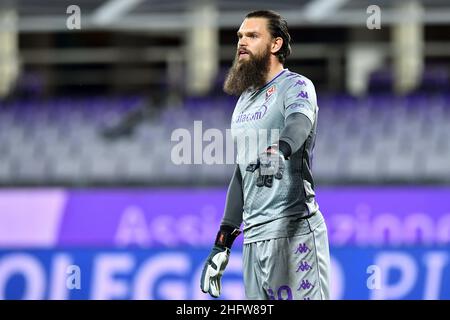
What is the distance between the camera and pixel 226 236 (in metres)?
4.10

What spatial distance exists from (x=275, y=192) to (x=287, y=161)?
127mm

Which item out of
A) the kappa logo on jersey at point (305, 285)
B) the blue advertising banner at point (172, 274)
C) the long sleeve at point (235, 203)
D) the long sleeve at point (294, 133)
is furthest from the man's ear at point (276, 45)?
the blue advertising banner at point (172, 274)

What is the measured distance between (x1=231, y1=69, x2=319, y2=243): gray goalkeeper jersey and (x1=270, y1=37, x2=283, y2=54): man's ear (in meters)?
0.10

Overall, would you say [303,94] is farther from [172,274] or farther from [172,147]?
[172,147]

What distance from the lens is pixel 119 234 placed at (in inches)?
390

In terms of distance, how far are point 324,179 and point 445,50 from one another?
10979 millimetres

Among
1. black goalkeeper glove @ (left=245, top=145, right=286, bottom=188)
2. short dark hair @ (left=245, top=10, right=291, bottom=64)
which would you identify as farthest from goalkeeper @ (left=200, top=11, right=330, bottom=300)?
black goalkeeper glove @ (left=245, top=145, right=286, bottom=188)

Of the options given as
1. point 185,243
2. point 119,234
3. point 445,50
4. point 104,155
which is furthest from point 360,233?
point 445,50

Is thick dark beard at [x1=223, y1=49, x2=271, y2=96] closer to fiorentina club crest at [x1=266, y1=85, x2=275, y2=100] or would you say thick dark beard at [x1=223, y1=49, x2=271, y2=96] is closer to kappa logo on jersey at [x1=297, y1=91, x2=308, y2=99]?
fiorentina club crest at [x1=266, y1=85, x2=275, y2=100]

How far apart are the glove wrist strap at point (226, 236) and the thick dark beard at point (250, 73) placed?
0.54 m

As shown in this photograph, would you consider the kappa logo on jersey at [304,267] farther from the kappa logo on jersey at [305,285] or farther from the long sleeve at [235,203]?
the long sleeve at [235,203]

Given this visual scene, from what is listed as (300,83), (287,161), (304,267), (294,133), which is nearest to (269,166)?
(294,133)

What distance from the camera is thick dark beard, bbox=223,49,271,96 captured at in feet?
12.9
